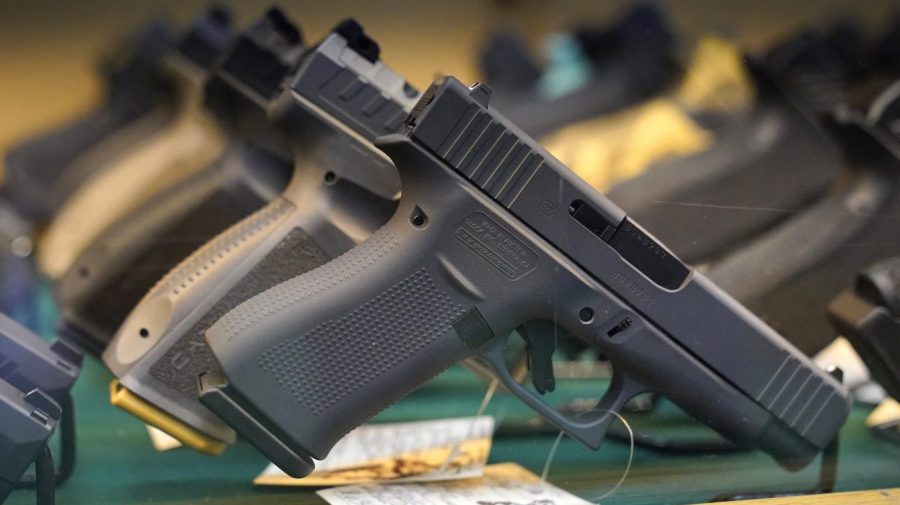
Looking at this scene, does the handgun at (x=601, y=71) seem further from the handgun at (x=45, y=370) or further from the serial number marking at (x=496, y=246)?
the handgun at (x=45, y=370)

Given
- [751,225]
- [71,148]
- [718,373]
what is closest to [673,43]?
[751,225]

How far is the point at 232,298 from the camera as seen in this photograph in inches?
51.0

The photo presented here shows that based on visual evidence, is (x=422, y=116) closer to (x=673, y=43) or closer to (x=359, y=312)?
(x=359, y=312)

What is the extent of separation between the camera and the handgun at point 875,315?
4.35 ft

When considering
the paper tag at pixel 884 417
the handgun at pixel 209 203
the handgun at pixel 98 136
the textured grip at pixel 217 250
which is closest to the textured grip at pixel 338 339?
the textured grip at pixel 217 250

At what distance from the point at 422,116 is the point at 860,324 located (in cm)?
67

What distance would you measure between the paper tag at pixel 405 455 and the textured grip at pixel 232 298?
0.16 metres

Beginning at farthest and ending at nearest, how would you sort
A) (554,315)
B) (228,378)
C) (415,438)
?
(415,438), (554,315), (228,378)

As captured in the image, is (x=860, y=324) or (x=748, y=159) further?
(x=748, y=159)

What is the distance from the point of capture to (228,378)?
1066mm

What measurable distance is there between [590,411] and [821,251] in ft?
1.36

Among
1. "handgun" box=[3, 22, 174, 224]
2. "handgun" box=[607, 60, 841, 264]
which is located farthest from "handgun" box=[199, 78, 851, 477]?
"handgun" box=[3, 22, 174, 224]

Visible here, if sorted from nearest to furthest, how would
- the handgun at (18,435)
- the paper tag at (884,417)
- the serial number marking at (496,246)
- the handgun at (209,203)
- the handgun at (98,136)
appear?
1. the handgun at (18,435)
2. the serial number marking at (496,246)
3. the paper tag at (884,417)
4. the handgun at (209,203)
5. the handgun at (98,136)

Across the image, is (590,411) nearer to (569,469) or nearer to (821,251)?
(569,469)
